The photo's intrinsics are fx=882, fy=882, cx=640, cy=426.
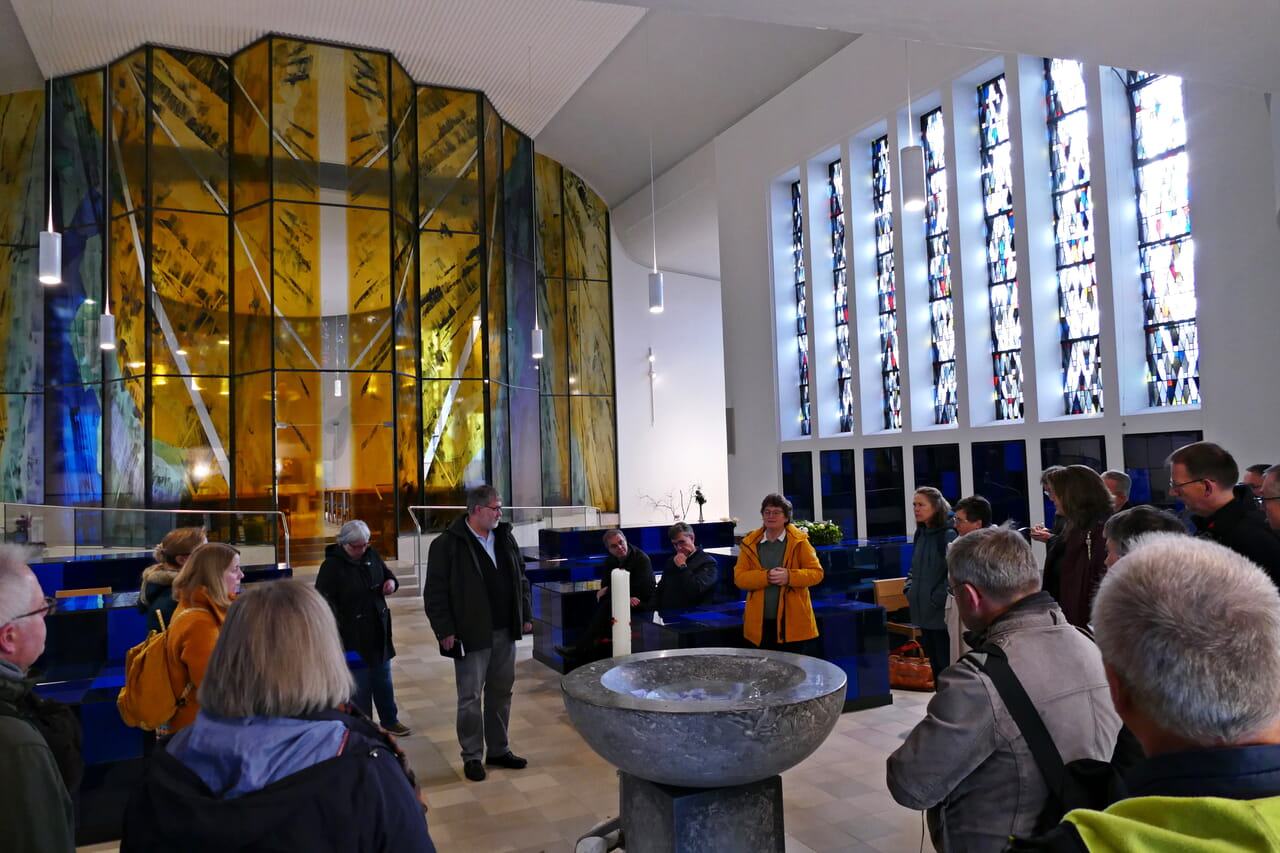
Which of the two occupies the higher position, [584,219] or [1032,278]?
[584,219]

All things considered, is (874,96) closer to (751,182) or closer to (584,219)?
(751,182)

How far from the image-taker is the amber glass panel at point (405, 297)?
1327 cm

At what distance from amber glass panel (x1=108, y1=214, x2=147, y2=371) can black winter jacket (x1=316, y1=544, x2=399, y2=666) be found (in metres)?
8.94

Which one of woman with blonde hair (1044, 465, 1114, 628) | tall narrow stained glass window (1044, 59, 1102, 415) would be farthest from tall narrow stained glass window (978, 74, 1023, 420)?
woman with blonde hair (1044, 465, 1114, 628)

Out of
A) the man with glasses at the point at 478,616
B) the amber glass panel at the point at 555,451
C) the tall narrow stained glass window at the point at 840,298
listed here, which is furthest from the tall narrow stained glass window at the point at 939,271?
the amber glass panel at the point at 555,451

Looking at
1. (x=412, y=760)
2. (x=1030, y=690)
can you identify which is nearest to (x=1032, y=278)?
(x=412, y=760)

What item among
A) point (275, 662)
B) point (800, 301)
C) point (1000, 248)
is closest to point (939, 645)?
point (275, 662)


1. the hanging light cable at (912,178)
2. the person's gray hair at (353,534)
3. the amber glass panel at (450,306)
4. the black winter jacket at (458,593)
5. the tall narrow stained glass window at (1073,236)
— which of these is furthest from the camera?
the amber glass panel at (450,306)

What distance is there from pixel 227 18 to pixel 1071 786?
13.6 metres

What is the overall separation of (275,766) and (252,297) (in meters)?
12.4

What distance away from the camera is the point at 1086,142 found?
29.5ft

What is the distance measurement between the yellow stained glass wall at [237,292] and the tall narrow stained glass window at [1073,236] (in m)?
8.80

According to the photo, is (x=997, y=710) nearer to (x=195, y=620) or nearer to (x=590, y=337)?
(x=195, y=620)

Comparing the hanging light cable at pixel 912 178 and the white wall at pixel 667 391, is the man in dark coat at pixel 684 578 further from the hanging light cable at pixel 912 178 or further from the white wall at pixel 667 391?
the white wall at pixel 667 391
